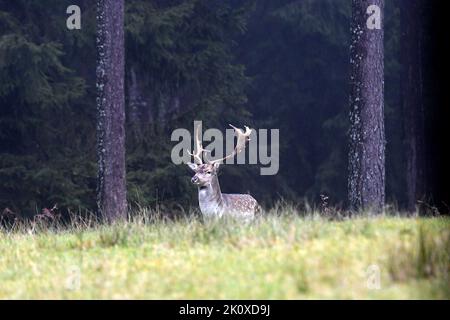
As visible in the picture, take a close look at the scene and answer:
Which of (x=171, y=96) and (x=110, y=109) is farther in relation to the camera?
(x=171, y=96)

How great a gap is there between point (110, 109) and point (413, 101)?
6279 mm

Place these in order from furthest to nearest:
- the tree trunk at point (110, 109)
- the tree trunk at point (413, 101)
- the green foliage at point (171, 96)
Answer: the green foliage at point (171, 96)
the tree trunk at point (413, 101)
the tree trunk at point (110, 109)

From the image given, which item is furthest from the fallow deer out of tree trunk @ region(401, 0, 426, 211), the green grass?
tree trunk @ region(401, 0, 426, 211)

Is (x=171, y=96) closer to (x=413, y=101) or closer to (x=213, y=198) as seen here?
(x=413, y=101)

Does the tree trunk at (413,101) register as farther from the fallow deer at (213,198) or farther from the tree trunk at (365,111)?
the fallow deer at (213,198)

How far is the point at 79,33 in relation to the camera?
71.2ft

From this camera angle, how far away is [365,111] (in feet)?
48.5

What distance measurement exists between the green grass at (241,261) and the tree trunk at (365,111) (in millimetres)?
3830

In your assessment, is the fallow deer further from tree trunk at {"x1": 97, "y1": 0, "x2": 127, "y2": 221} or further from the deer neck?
tree trunk at {"x1": 97, "y1": 0, "x2": 127, "y2": 221}

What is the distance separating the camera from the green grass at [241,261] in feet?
25.7

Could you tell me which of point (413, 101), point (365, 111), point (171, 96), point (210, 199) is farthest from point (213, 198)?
point (171, 96)

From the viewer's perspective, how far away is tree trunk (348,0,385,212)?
14.7m

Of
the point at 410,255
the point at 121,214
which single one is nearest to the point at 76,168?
the point at 121,214

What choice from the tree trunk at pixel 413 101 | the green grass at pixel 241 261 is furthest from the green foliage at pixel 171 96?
the green grass at pixel 241 261
